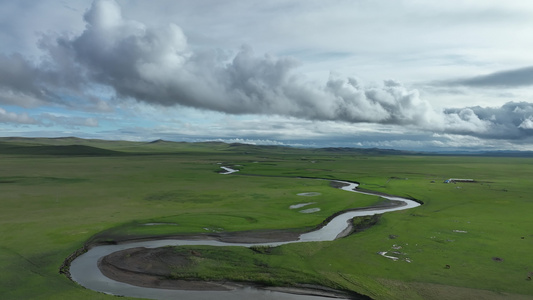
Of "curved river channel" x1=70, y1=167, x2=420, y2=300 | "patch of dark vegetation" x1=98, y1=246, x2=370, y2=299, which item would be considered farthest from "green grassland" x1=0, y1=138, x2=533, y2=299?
"curved river channel" x1=70, y1=167, x2=420, y2=300

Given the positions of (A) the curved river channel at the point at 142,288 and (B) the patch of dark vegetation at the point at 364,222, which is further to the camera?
(B) the patch of dark vegetation at the point at 364,222

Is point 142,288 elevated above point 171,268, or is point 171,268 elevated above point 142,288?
point 171,268

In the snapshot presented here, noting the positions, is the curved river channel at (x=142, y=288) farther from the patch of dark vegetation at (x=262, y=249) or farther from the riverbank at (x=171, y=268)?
the patch of dark vegetation at (x=262, y=249)

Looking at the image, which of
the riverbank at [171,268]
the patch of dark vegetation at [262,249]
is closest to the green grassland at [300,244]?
the patch of dark vegetation at [262,249]

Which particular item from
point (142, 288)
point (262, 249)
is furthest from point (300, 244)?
point (142, 288)

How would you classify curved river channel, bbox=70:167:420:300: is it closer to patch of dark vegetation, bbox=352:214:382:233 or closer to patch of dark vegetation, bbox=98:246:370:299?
patch of dark vegetation, bbox=98:246:370:299

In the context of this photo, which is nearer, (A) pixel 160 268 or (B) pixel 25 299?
(B) pixel 25 299

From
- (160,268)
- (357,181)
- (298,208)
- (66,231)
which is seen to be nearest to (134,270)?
(160,268)

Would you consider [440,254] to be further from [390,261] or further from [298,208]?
[298,208]

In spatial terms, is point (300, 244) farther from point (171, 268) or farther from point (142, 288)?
point (142, 288)

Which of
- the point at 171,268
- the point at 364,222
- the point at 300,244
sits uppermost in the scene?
the point at 300,244

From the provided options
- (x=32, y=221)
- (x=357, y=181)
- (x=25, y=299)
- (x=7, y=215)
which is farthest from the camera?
(x=357, y=181)
